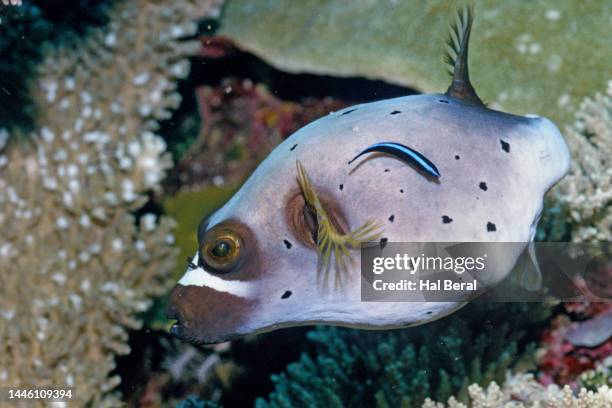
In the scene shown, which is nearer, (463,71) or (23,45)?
(463,71)

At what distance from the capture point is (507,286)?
10.1ft

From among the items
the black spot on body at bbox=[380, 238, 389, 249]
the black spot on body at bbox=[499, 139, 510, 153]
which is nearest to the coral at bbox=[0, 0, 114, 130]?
the black spot on body at bbox=[380, 238, 389, 249]

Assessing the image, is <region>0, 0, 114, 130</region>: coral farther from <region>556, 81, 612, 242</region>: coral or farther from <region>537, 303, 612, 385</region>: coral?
<region>537, 303, 612, 385</region>: coral

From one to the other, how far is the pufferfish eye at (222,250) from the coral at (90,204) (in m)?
2.17

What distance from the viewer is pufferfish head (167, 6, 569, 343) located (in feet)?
5.82

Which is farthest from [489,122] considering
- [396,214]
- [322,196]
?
[322,196]

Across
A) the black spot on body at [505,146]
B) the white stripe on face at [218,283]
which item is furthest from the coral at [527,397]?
the white stripe on face at [218,283]

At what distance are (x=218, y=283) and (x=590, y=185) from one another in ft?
8.12

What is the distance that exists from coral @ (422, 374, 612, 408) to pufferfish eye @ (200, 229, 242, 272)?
60.2 inches

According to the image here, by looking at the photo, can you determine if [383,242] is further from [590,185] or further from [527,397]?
[590,185]

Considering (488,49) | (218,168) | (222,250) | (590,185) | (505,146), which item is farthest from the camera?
(218,168)

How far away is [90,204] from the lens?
3873 millimetres

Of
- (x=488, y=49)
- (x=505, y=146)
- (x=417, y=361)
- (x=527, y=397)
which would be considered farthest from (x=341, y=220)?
(x=488, y=49)

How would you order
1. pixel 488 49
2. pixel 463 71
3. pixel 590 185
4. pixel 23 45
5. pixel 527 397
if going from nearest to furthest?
1. pixel 463 71
2. pixel 527 397
3. pixel 590 185
4. pixel 488 49
5. pixel 23 45
